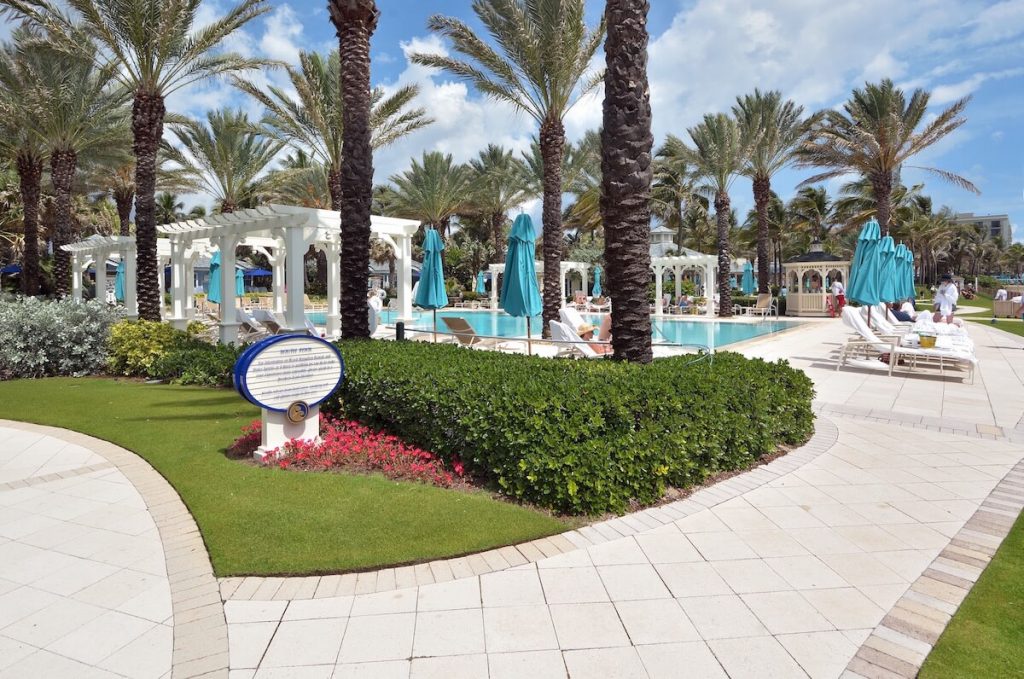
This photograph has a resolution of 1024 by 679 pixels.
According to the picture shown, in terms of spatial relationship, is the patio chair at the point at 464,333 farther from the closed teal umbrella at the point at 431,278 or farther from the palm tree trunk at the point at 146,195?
the palm tree trunk at the point at 146,195

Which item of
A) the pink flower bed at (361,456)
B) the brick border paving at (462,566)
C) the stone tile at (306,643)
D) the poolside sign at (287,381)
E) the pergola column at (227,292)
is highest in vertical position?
the pergola column at (227,292)

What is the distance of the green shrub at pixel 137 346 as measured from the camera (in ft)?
36.3

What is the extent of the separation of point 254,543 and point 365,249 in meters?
6.56

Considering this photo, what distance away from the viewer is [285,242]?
1384cm

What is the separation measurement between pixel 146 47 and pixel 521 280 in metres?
10.1

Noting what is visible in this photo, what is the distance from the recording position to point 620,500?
4.28m

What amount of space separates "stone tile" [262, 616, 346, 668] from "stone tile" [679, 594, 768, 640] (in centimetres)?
162

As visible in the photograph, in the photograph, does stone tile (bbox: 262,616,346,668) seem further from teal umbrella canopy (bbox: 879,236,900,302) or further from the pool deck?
teal umbrella canopy (bbox: 879,236,900,302)

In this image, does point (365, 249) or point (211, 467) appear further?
point (365, 249)

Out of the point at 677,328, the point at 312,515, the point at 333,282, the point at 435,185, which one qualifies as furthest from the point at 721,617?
the point at 435,185

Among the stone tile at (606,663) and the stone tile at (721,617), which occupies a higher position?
the stone tile at (721,617)

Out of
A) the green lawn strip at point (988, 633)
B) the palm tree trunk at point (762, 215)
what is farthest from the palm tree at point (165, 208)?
the green lawn strip at point (988, 633)

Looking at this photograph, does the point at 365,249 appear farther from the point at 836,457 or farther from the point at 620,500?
the point at 836,457

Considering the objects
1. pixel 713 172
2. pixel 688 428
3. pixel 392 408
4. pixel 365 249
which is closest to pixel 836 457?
pixel 688 428
